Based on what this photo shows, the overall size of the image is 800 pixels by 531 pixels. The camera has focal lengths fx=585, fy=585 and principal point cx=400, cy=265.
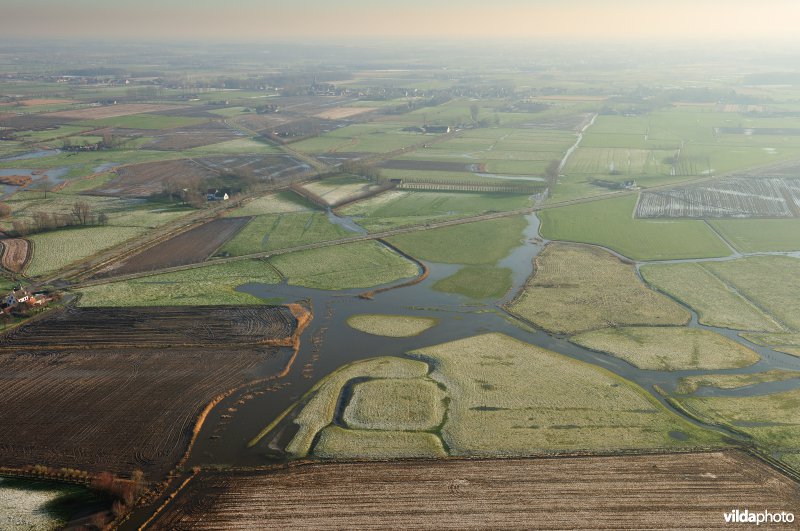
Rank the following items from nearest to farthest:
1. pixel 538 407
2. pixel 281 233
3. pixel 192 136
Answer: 1. pixel 538 407
2. pixel 281 233
3. pixel 192 136

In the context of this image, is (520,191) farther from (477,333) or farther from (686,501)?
(686,501)

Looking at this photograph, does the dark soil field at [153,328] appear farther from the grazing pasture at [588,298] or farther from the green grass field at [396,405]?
the grazing pasture at [588,298]

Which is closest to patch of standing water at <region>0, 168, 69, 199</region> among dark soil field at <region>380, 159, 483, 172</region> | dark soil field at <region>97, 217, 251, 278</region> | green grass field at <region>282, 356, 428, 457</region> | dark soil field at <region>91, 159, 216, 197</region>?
dark soil field at <region>91, 159, 216, 197</region>

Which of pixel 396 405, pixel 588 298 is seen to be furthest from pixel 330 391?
pixel 588 298

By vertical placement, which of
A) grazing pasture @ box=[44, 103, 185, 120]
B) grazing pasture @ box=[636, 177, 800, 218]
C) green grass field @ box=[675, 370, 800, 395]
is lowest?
green grass field @ box=[675, 370, 800, 395]

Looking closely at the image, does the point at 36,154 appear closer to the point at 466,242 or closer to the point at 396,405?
the point at 466,242

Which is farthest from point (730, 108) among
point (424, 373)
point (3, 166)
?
point (3, 166)

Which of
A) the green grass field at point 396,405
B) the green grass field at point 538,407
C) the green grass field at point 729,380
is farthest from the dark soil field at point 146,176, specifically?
the green grass field at point 729,380

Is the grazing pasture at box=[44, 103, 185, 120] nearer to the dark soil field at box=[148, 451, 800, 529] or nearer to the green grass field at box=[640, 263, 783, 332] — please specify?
the green grass field at box=[640, 263, 783, 332]
